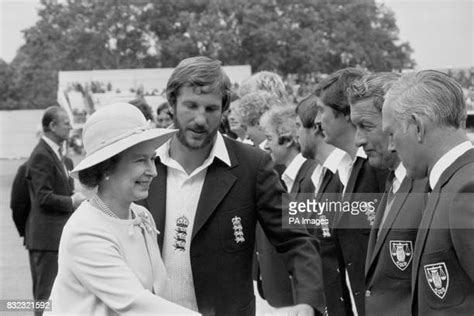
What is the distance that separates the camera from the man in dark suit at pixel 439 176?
8.77 feet

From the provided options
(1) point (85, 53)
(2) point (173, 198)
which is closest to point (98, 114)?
(2) point (173, 198)

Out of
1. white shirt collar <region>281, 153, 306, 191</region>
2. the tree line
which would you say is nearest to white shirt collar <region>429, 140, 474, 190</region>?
white shirt collar <region>281, 153, 306, 191</region>

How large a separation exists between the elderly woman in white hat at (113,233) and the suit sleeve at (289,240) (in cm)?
69

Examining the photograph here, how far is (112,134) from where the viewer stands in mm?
3145

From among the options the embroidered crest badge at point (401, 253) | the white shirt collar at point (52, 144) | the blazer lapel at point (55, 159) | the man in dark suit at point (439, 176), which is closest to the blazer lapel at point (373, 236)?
the embroidered crest badge at point (401, 253)

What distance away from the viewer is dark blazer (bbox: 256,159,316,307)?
535cm

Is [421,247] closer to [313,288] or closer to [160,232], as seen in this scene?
[313,288]

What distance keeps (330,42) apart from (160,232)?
31.4 m

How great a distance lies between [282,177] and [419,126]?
3.06 metres

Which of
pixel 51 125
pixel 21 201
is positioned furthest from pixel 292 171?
pixel 21 201

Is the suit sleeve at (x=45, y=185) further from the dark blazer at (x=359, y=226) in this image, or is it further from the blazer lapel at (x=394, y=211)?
the blazer lapel at (x=394, y=211)

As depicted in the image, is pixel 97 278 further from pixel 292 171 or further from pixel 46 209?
pixel 46 209

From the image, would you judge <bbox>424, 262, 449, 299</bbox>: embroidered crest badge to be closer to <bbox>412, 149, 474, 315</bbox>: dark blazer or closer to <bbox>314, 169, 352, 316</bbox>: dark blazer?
<bbox>412, 149, 474, 315</bbox>: dark blazer

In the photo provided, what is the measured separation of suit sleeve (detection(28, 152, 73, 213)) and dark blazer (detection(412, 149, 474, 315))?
5.45 meters
